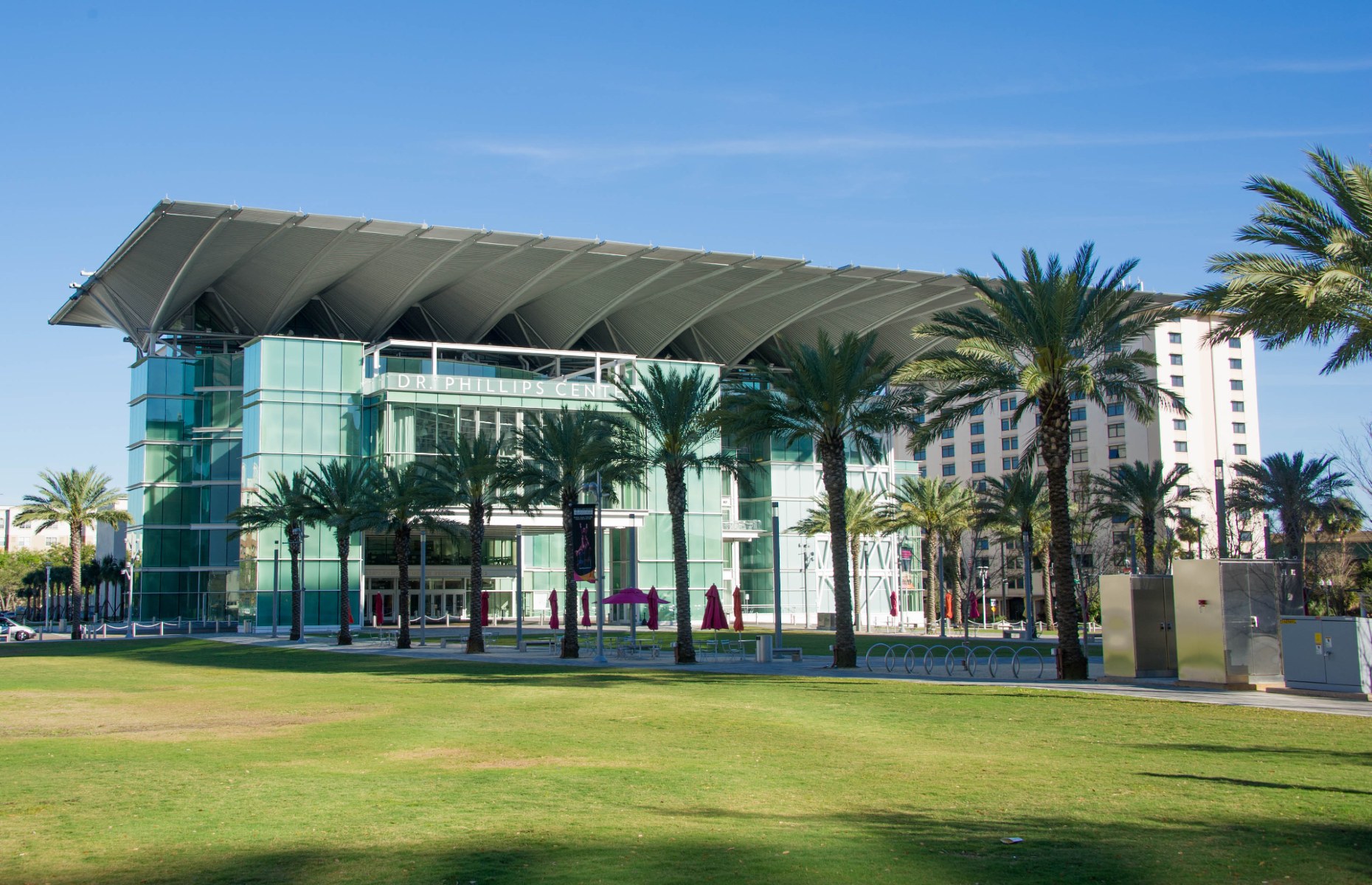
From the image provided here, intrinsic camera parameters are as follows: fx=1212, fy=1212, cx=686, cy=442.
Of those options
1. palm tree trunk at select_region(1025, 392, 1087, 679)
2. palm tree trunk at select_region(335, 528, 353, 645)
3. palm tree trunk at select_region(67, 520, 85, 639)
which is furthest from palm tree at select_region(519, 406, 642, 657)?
palm tree trunk at select_region(67, 520, 85, 639)

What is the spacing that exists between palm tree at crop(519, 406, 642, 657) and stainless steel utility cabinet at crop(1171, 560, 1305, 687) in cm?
1999

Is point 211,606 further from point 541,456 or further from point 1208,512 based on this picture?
point 1208,512

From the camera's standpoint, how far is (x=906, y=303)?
85500mm

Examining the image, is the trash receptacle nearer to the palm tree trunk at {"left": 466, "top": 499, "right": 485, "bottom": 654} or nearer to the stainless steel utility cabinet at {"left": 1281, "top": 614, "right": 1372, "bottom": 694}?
the palm tree trunk at {"left": 466, "top": 499, "right": 485, "bottom": 654}

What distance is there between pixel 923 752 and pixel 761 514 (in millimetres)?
74353

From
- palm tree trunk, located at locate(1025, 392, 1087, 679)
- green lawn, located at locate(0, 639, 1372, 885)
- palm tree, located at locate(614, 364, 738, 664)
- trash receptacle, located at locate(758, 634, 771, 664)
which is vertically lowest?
trash receptacle, located at locate(758, 634, 771, 664)

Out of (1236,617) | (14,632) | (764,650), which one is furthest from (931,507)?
(14,632)

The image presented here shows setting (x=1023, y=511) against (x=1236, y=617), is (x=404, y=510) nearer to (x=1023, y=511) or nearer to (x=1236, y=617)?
(x=1023, y=511)

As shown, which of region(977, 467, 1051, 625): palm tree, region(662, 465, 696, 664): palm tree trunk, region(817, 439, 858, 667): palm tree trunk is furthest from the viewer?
region(977, 467, 1051, 625): palm tree

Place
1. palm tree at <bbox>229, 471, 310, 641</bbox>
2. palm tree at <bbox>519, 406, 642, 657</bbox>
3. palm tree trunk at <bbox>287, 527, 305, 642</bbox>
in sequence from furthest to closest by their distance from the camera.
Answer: palm tree trunk at <bbox>287, 527, 305, 642</bbox> → palm tree at <bbox>229, 471, 310, 641</bbox> → palm tree at <bbox>519, 406, 642, 657</bbox>

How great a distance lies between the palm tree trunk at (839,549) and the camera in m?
34.2

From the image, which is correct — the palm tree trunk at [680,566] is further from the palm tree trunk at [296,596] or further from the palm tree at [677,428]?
the palm tree trunk at [296,596]

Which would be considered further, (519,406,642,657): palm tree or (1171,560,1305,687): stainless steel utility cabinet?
(519,406,642,657): palm tree

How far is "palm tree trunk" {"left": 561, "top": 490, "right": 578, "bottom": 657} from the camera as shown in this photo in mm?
40281
